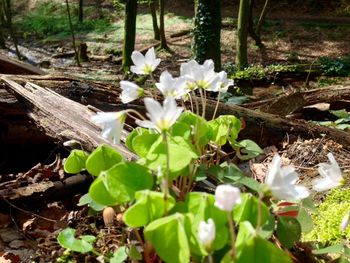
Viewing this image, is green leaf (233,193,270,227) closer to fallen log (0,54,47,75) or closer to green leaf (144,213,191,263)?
green leaf (144,213,191,263)

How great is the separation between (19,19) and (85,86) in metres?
26.8

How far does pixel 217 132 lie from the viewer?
6.07ft

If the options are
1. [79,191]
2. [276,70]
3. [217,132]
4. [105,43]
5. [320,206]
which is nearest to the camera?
[217,132]

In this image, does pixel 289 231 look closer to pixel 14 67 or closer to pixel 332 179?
pixel 332 179

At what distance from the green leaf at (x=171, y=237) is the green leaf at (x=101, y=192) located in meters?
0.22

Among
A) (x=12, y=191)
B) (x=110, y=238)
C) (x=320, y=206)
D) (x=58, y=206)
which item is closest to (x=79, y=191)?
(x=58, y=206)

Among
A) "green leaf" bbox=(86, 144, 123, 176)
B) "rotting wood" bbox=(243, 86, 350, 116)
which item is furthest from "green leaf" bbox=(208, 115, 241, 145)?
"rotting wood" bbox=(243, 86, 350, 116)

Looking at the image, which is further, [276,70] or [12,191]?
[276,70]

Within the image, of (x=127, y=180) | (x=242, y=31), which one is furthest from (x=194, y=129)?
(x=242, y=31)

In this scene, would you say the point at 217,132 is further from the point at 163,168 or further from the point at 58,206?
the point at 58,206

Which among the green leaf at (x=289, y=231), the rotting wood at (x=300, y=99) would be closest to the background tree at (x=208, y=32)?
the rotting wood at (x=300, y=99)

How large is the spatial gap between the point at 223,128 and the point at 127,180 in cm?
65

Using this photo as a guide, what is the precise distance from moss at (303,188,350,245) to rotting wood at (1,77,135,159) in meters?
1.14

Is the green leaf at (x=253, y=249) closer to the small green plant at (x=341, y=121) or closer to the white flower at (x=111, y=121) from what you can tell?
the white flower at (x=111, y=121)
